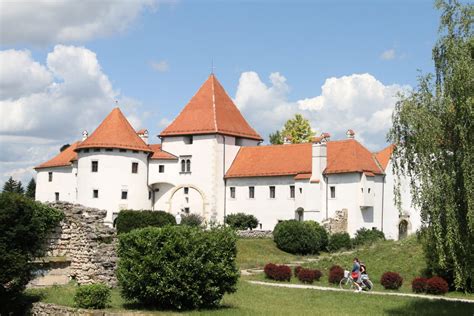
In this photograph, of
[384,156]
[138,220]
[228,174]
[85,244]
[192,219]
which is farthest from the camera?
[228,174]

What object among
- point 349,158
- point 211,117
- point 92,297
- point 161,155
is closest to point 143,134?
point 161,155

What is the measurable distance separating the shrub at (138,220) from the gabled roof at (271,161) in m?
11.4

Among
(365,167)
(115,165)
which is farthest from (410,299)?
(115,165)

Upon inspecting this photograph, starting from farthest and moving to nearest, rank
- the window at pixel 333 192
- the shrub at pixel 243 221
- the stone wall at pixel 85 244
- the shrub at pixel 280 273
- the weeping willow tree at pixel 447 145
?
1. the shrub at pixel 243 221
2. the window at pixel 333 192
3. the shrub at pixel 280 273
4. the stone wall at pixel 85 244
5. the weeping willow tree at pixel 447 145

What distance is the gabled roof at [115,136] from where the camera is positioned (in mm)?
55562

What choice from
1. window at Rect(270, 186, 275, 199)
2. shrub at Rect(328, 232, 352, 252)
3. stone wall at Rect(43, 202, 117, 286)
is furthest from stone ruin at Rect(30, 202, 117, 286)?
window at Rect(270, 186, 275, 199)

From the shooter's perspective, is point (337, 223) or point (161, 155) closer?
point (337, 223)

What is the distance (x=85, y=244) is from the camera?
24609 mm

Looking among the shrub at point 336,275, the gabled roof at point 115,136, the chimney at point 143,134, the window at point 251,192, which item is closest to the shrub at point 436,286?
the shrub at point 336,275

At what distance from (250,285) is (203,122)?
3285 centimetres

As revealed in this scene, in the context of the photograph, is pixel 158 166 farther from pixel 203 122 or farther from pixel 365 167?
pixel 365 167

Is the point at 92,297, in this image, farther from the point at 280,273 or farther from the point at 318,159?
the point at 318,159

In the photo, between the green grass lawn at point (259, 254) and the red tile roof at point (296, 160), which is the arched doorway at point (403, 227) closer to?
the red tile roof at point (296, 160)

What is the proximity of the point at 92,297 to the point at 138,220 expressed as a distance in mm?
26672
